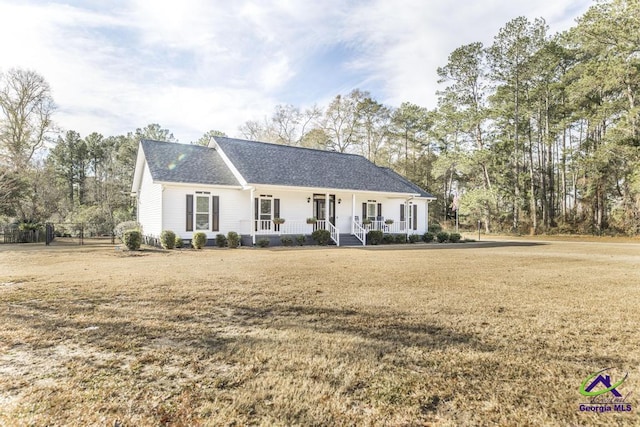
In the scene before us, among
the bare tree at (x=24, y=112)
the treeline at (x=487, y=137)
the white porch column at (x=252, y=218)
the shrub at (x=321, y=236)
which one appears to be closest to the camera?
the white porch column at (x=252, y=218)

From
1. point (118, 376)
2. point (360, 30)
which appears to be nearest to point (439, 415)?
point (118, 376)

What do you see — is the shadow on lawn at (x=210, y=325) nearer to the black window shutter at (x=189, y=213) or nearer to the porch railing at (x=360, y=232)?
the black window shutter at (x=189, y=213)

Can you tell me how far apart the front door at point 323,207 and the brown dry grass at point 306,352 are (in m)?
13.1

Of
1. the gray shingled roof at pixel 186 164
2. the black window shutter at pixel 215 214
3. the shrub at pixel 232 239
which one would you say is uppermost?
the gray shingled roof at pixel 186 164

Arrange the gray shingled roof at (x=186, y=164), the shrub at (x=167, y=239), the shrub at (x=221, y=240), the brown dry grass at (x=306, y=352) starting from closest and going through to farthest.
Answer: the brown dry grass at (x=306, y=352)
the shrub at (x=167, y=239)
the shrub at (x=221, y=240)
the gray shingled roof at (x=186, y=164)

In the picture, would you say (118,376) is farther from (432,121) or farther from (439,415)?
(432,121)

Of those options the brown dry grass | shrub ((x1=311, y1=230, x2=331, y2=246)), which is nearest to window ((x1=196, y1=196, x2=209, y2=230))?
shrub ((x1=311, y1=230, x2=331, y2=246))

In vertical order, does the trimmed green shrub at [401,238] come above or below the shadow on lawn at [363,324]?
above

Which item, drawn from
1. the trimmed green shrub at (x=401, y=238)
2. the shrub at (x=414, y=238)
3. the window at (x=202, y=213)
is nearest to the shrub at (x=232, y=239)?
the window at (x=202, y=213)

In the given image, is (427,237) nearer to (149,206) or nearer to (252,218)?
(252,218)

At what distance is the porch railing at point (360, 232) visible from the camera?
18.1 metres

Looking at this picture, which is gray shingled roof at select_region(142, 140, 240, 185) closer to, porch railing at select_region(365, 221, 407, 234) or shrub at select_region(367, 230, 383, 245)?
shrub at select_region(367, 230, 383, 245)

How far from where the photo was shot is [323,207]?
1975 cm

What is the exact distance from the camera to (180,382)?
255 cm
